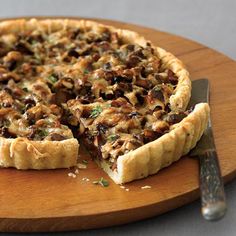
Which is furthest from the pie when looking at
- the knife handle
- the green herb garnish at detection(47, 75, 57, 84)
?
the knife handle

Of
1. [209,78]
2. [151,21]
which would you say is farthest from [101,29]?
[151,21]

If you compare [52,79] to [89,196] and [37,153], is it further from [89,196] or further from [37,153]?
[89,196]

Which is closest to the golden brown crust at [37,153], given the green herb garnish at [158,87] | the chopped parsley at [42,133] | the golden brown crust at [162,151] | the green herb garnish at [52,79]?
the chopped parsley at [42,133]

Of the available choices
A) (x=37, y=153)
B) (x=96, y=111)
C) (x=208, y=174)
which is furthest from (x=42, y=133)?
(x=208, y=174)

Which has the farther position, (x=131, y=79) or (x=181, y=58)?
(x=181, y=58)

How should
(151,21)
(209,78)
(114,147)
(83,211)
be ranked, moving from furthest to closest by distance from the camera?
(151,21) < (209,78) < (114,147) < (83,211)

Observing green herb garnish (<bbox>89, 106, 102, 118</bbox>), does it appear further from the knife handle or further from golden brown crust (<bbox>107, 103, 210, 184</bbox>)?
the knife handle

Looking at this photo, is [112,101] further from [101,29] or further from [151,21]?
[151,21]
